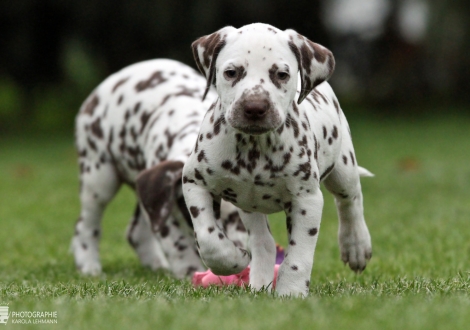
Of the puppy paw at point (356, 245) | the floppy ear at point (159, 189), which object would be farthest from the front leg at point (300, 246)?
the floppy ear at point (159, 189)

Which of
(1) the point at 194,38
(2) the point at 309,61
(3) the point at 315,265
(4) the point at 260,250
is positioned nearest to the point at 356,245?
(4) the point at 260,250

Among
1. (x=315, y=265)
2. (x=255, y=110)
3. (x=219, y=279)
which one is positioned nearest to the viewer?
(x=255, y=110)

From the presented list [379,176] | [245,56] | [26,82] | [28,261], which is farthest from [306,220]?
[26,82]

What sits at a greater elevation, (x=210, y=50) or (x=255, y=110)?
(x=210, y=50)

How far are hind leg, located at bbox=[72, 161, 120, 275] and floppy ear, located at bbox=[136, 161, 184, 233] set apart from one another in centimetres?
139

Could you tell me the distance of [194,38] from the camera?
1850 cm

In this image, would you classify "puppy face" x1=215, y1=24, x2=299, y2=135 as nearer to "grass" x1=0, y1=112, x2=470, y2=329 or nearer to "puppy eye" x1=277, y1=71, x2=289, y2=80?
"puppy eye" x1=277, y1=71, x2=289, y2=80

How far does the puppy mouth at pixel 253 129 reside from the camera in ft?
14.0

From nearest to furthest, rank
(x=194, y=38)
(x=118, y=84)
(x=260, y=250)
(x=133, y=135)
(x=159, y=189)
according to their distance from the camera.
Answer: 1. (x=260, y=250)
2. (x=159, y=189)
3. (x=133, y=135)
4. (x=118, y=84)
5. (x=194, y=38)

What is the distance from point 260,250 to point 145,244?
9.44 ft

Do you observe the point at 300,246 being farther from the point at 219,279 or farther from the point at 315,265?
the point at 315,265

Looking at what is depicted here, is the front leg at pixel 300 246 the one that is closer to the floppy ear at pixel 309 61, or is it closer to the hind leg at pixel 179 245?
the floppy ear at pixel 309 61

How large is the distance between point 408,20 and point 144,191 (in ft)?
51.5

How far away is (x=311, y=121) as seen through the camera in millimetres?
4926
